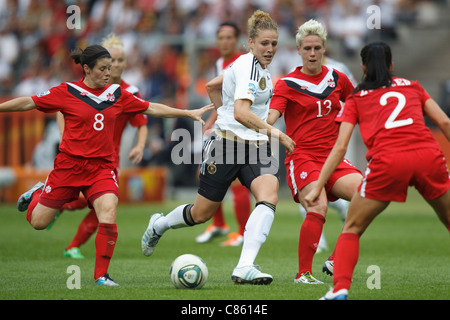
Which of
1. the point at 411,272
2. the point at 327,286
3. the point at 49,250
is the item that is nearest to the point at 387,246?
the point at 411,272

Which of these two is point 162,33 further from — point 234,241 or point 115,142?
point 115,142

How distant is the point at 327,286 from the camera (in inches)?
261

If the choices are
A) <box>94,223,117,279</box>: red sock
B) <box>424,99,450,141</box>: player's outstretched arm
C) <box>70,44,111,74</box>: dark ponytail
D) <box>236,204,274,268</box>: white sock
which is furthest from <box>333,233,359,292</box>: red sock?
<box>70,44,111,74</box>: dark ponytail

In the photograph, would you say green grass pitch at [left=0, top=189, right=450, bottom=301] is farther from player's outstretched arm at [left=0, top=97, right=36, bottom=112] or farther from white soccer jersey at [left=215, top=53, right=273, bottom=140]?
player's outstretched arm at [left=0, top=97, right=36, bottom=112]

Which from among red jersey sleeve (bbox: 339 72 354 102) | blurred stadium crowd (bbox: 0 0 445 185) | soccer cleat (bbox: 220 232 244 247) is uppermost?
blurred stadium crowd (bbox: 0 0 445 185)

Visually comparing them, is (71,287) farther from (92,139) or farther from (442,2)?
(442,2)

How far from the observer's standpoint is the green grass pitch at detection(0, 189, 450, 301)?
20.5 ft

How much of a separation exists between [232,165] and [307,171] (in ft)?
2.38

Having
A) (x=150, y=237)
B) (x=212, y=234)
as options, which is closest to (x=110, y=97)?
(x=150, y=237)

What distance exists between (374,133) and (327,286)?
167 centimetres

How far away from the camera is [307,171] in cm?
710

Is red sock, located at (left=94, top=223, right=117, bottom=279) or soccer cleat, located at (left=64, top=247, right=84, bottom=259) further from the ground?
red sock, located at (left=94, top=223, right=117, bottom=279)

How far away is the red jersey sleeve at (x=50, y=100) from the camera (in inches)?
279

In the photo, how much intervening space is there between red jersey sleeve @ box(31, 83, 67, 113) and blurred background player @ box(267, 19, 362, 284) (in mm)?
2032
